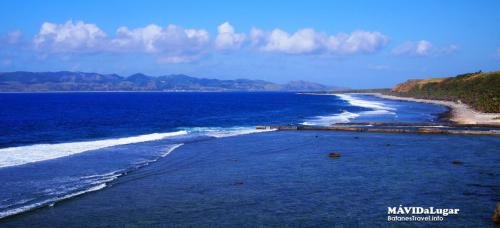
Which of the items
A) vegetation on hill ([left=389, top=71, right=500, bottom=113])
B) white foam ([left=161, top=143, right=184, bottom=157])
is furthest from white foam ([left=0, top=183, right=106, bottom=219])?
vegetation on hill ([left=389, top=71, right=500, bottom=113])

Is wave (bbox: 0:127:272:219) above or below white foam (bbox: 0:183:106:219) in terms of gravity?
above

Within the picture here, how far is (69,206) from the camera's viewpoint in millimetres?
24266

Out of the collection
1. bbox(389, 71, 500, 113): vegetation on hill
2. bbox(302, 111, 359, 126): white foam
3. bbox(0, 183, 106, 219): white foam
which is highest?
bbox(389, 71, 500, 113): vegetation on hill

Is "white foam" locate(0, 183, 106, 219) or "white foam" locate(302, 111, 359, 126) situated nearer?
"white foam" locate(0, 183, 106, 219)

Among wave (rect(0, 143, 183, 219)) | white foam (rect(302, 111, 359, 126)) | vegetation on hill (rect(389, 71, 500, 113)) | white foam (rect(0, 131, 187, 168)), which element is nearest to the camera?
wave (rect(0, 143, 183, 219))

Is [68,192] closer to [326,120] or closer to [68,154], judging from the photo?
[68,154]

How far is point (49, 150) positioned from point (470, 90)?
11694cm

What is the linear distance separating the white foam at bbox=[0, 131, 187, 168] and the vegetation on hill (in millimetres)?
63304

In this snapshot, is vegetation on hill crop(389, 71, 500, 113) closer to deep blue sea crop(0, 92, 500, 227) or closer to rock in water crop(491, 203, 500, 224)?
deep blue sea crop(0, 92, 500, 227)

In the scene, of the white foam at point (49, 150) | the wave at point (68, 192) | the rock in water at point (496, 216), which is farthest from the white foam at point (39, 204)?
the rock in water at point (496, 216)

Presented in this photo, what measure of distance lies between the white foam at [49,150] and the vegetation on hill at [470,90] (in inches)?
2492

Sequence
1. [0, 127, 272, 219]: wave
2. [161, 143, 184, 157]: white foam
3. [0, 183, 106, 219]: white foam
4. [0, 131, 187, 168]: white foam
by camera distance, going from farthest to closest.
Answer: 1. [161, 143, 184, 157]: white foam
2. [0, 131, 187, 168]: white foam
3. [0, 127, 272, 219]: wave
4. [0, 183, 106, 219]: white foam

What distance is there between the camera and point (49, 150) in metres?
44.5

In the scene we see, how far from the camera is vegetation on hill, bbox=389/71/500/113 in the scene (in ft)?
303
